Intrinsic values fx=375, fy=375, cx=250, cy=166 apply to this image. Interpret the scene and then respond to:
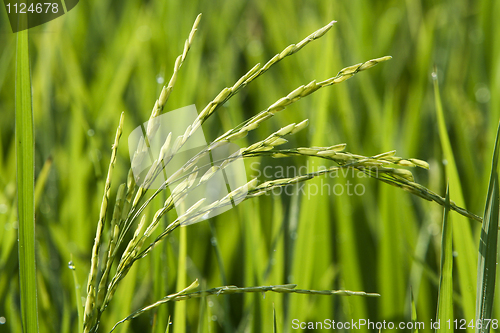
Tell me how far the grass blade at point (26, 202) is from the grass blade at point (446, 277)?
0.38 metres

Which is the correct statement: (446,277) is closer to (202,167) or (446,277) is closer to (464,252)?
(464,252)

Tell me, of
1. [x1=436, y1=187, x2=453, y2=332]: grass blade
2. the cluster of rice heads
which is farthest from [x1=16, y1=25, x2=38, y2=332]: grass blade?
[x1=436, y1=187, x2=453, y2=332]: grass blade

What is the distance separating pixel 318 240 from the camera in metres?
0.71

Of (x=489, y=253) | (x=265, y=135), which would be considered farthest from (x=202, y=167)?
(x=265, y=135)

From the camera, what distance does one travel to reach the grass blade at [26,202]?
34 centimetres

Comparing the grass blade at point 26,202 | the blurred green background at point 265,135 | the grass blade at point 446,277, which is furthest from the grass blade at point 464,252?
the grass blade at point 26,202

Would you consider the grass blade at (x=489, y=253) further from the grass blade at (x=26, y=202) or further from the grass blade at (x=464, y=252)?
the grass blade at (x=26, y=202)

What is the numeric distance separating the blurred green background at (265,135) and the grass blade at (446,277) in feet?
0.41

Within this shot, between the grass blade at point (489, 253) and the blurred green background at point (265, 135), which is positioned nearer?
the grass blade at point (489, 253)

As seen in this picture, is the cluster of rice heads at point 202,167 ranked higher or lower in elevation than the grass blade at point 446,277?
higher

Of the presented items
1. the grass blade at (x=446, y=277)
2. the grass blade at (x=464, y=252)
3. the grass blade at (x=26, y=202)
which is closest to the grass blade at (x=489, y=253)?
the grass blade at (x=446, y=277)

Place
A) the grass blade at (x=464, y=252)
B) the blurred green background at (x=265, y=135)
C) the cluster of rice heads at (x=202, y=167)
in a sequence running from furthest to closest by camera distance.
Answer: the blurred green background at (x=265, y=135) → the grass blade at (x=464, y=252) → the cluster of rice heads at (x=202, y=167)

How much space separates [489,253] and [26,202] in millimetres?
421

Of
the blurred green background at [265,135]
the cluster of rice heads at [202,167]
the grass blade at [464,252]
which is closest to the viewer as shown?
the cluster of rice heads at [202,167]
